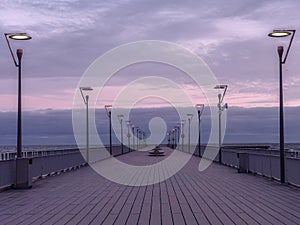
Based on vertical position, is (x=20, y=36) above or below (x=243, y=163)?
above

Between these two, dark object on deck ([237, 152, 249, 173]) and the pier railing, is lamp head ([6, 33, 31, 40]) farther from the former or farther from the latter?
dark object on deck ([237, 152, 249, 173])

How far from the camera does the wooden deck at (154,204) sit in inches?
437

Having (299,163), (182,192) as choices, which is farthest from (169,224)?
(299,163)

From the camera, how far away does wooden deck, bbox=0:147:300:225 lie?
36.4 ft

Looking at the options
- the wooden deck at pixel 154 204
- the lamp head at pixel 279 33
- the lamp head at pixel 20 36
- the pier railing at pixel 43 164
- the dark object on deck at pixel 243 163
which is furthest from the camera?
the dark object on deck at pixel 243 163

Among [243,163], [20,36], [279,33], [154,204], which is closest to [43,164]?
[20,36]

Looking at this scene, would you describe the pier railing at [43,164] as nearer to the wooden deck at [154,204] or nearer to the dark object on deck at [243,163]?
the wooden deck at [154,204]

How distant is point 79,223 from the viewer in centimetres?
1062

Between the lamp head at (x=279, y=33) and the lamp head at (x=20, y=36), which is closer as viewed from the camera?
the lamp head at (x=20, y=36)

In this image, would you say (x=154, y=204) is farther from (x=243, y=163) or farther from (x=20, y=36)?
(x=243, y=163)

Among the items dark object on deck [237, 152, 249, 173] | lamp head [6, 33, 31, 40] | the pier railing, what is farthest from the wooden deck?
dark object on deck [237, 152, 249, 173]

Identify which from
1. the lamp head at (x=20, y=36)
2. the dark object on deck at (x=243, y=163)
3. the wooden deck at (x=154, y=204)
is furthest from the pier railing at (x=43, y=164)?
the dark object on deck at (x=243, y=163)

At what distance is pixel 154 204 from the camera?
13641mm

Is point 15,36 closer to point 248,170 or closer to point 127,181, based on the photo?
point 127,181
